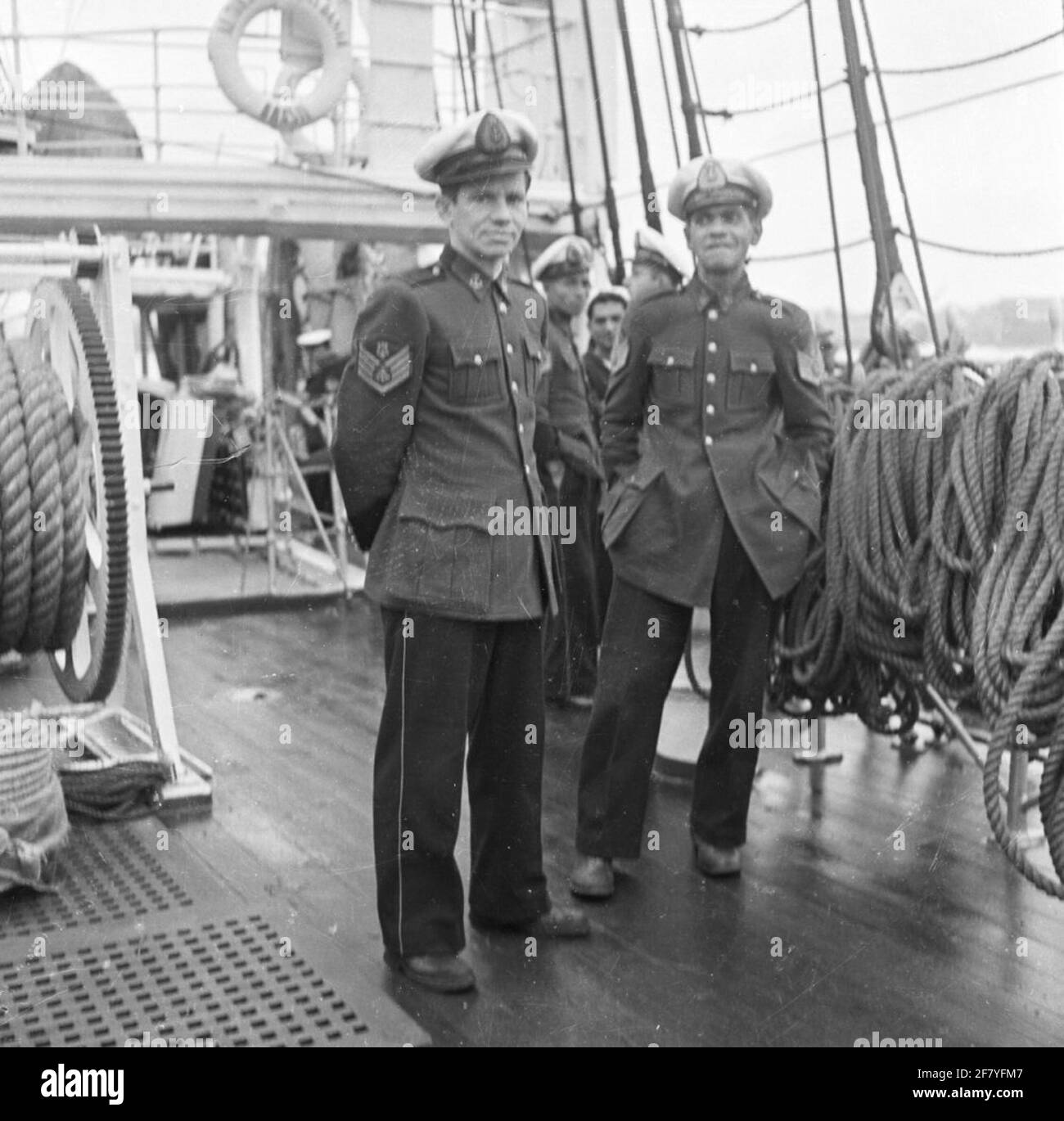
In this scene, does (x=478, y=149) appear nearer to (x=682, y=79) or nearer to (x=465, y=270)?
(x=465, y=270)

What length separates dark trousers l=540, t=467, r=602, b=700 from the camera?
454 centimetres

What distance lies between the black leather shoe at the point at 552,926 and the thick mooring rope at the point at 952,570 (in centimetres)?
78

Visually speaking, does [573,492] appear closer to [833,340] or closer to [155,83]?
[833,340]

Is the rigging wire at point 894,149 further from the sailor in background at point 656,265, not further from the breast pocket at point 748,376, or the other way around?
the breast pocket at point 748,376

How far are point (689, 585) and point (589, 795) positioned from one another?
19.2 inches

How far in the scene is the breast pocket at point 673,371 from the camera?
2.94m

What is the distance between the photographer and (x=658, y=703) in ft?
9.62

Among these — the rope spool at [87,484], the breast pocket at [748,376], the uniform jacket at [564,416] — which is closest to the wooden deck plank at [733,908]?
the rope spool at [87,484]

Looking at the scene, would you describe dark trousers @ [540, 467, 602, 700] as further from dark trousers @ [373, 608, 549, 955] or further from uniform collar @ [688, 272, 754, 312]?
dark trousers @ [373, 608, 549, 955]

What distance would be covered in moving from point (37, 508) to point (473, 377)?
1258mm

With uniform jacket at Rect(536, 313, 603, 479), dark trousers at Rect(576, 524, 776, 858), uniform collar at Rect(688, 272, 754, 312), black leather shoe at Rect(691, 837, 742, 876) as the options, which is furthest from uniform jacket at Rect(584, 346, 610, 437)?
black leather shoe at Rect(691, 837, 742, 876)
